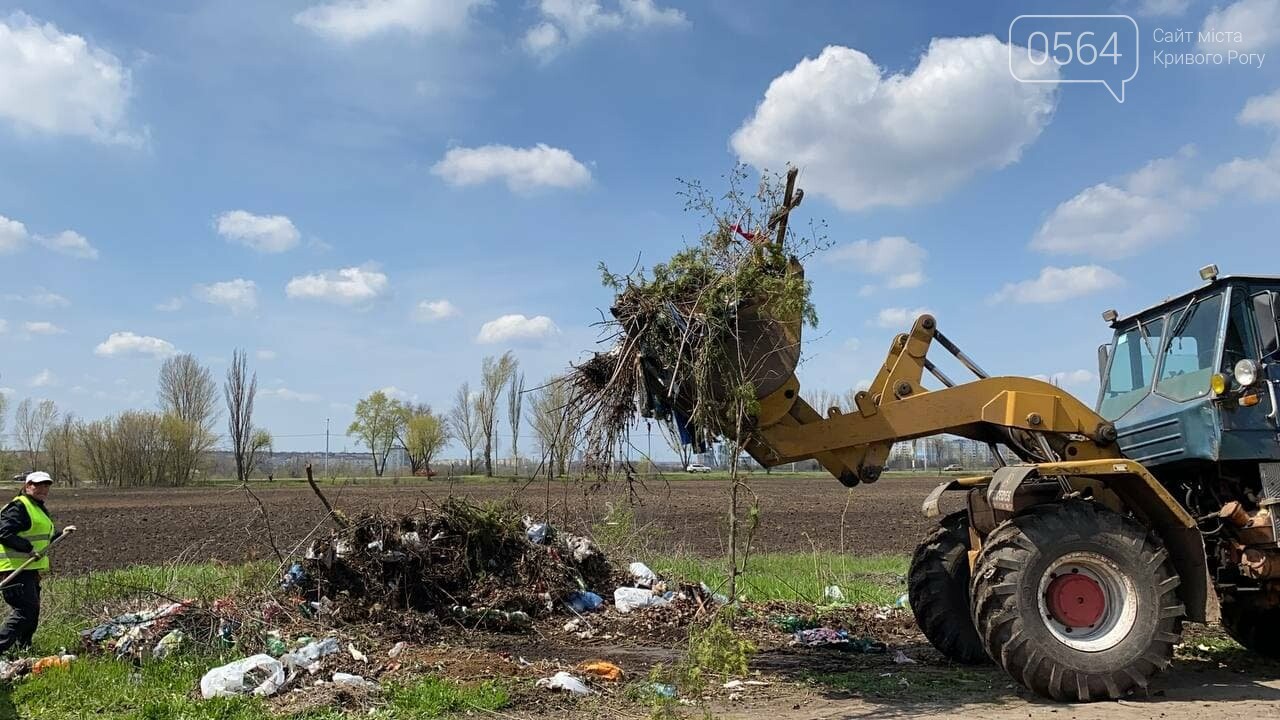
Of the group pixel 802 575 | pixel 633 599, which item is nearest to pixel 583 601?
pixel 633 599

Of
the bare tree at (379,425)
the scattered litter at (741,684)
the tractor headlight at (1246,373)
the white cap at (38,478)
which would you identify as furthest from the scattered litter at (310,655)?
the bare tree at (379,425)

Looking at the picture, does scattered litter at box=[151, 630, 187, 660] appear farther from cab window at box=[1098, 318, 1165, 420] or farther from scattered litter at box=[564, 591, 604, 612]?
cab window at box=[1098, 318, 1165, 420]

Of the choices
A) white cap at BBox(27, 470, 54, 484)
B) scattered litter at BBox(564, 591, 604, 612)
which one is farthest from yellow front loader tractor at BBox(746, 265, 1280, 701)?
white cap at BBox(27, 470, 54, 484)

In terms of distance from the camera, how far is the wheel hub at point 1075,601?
6098mm

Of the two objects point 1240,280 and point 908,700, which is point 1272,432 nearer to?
point 1240,280

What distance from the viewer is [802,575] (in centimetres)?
1253

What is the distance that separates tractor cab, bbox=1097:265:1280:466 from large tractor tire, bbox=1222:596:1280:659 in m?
1.56

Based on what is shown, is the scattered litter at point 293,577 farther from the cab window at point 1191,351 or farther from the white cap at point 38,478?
the cab window at point 1191,351

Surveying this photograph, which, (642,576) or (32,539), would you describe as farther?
(642,576)

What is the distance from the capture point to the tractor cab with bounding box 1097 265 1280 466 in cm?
632

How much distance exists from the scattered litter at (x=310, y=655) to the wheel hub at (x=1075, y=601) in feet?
18.1

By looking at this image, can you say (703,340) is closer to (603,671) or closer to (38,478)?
(603,671)

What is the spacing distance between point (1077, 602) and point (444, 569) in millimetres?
5859

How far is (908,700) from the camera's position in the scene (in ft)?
20.2
